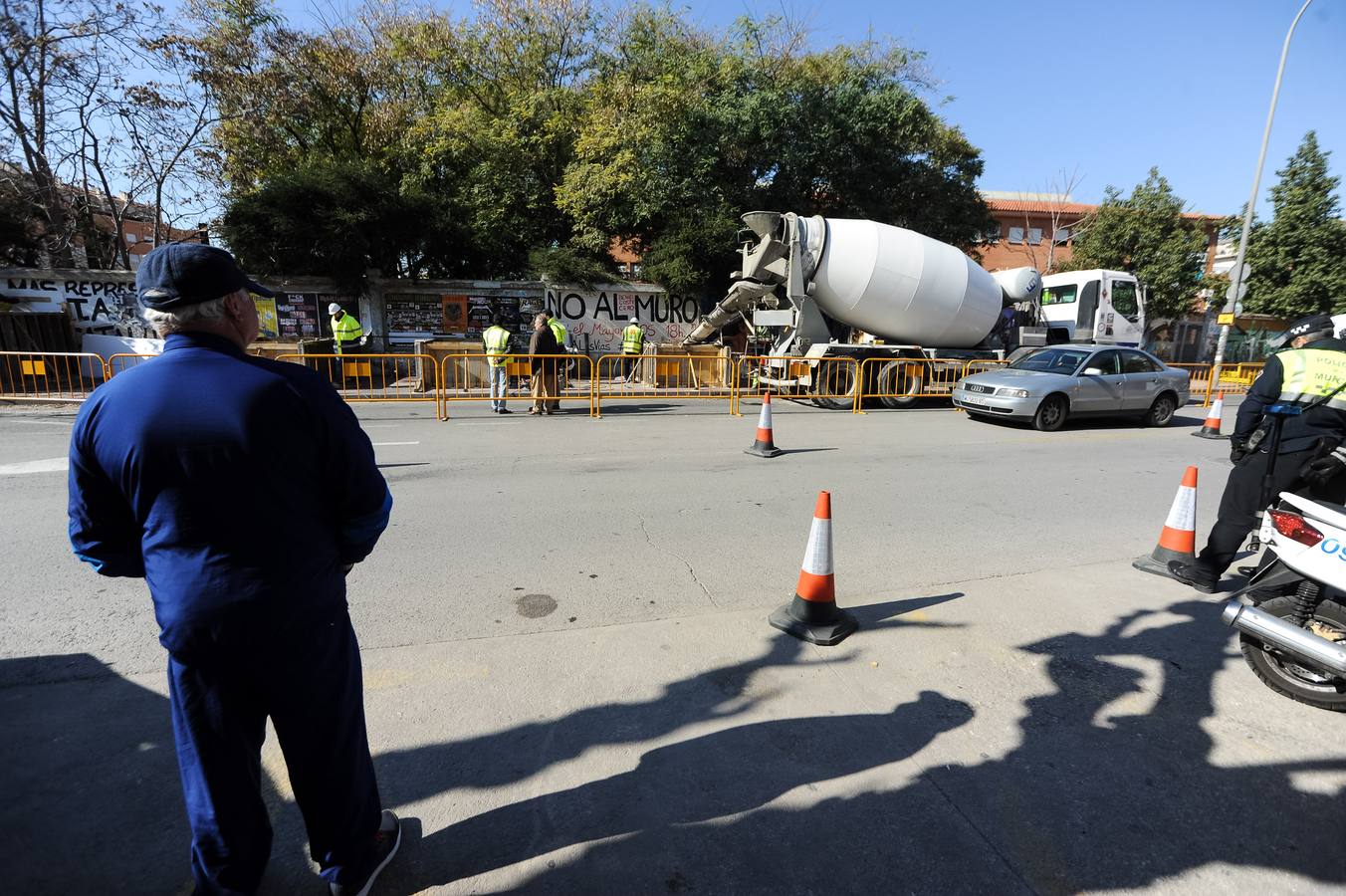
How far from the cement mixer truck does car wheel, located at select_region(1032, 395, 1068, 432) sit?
316 cm

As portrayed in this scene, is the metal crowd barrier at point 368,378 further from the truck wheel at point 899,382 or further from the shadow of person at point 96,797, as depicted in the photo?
the shadow of person at point 96,797

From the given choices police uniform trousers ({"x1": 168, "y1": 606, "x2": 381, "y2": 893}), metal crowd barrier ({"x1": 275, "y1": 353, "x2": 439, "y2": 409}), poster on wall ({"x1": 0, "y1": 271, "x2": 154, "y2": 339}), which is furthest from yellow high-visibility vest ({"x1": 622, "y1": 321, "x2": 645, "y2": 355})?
police uniform trousers ({"x1": 168, "y1": 606, "x2": 381, "y2": 893})

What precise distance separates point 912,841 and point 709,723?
0.96 m

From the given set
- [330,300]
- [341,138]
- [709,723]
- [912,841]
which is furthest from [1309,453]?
[341,138]

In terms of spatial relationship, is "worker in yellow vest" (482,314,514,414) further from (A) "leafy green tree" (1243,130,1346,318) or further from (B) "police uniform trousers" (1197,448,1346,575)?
(A) "leafy green tree" (1243,130,1346,318)

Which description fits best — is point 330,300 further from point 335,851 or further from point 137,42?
point 335,851

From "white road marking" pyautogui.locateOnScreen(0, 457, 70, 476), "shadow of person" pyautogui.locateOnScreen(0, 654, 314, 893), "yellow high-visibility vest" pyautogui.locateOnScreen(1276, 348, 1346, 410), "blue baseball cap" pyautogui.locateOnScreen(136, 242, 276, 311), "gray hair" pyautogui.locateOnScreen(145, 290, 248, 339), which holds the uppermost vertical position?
"blue baseball cap" pyautogui.locateOnScreen(136, 242, 276, 311)

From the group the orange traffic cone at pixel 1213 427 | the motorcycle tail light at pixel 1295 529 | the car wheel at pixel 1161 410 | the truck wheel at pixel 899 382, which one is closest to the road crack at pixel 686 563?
the motorcycle tail light at pixel 1295 529

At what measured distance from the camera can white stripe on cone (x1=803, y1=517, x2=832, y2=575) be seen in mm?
3811

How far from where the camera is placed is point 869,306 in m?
13.7

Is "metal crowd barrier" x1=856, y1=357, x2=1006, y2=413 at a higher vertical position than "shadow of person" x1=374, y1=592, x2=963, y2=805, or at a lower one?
higher

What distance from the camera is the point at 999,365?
45.8ft

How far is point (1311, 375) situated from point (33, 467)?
38.4 feet

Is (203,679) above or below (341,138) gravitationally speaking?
below
